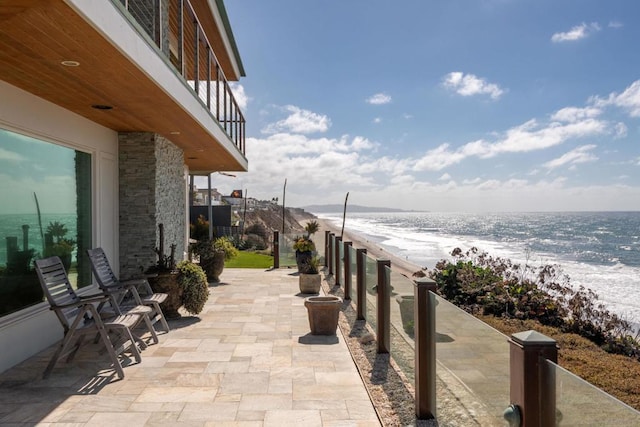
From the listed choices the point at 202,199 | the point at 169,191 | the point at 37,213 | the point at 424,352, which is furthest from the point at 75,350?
the point at 202,199

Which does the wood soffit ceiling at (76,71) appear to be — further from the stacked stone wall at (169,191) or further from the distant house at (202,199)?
the distant house at (202,199)

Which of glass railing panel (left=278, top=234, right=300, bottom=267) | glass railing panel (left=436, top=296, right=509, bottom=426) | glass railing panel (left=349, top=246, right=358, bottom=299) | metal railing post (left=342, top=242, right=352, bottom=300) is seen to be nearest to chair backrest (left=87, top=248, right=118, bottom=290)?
glass railing panel (left=349, top=246, right=358, bottom=299)

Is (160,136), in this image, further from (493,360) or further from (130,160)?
(493,360)

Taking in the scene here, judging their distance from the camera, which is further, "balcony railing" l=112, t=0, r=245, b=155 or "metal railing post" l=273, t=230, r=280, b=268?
A: "metal railing post" l=273, t=230, r=280, b=268

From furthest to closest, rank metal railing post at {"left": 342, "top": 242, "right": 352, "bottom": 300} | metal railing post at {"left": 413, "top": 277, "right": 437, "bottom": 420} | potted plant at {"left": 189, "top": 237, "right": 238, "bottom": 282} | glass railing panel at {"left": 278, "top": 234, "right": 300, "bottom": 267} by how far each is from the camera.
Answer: glass railing panel at {"left": 278, "top": 234, "right": 300, "bottom": 267}, potted plant at {"left": 189, "top": 237, "right": 238, "bottom": 282}, metal railing post at {"left": 342, "top": 242, "right": 352, "bottom": 300}, metal railing post at {"left": 413, "top": 277, "right": 437, "bottom": 420}

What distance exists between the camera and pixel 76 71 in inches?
185

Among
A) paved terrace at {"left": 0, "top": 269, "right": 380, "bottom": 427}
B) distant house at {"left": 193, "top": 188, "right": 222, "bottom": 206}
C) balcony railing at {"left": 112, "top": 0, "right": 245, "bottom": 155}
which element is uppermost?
balcony railing at {"left": 112, "top": 0, "right": 245, "bottom": 155}

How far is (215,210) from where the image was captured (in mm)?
27188

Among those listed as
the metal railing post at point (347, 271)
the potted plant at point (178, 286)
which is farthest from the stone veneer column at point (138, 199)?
the metal railing post at point (347, 271)

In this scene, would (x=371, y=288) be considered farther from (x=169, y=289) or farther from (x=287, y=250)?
(x=287, y=250)

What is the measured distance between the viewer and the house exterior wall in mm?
5398

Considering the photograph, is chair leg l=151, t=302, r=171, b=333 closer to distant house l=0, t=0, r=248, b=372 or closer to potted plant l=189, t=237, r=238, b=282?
distant house l=0, t=0, r=248, b=372

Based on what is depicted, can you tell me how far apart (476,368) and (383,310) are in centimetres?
266

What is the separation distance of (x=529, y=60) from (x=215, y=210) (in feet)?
59.5
